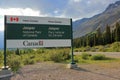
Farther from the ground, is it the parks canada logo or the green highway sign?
the green highway sign

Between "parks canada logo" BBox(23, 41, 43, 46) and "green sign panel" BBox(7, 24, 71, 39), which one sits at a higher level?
"green sign panel" BBox(7, 24, 71, 39)

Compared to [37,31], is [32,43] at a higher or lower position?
lower

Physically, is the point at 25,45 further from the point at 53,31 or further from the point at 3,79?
the point at 3,79

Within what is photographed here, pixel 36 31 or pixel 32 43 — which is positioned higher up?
pixel 36 31

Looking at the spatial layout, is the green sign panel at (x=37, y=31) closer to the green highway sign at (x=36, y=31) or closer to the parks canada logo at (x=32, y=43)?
the green highway sign at (x=36, y=31)

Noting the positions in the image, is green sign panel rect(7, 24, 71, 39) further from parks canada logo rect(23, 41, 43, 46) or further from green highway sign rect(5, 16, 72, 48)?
parks canada logo rect(23, 41, 43, 46)

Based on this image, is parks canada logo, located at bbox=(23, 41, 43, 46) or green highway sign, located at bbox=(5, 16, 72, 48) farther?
parks canada logo, located at bbox=(23, 41, 43, 46)

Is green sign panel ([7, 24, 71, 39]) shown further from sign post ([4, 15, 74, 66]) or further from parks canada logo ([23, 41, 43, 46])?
parks canada logo ([23, 41, 43, 46])

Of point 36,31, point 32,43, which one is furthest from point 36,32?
point 32,43

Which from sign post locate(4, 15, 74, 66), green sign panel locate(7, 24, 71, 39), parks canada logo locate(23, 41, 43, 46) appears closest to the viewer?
sign post locate(4, 15, 74, 66)

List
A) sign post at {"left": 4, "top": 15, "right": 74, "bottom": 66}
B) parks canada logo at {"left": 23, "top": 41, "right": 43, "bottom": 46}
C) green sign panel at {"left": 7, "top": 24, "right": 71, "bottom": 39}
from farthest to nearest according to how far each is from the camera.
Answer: parks canada logo at {"left": 23, "top": 41, "right": 43, "bottom": 46} < green sign panel at {"left": 7, "top": 24, "right": 71, "bottom": 39} < sign post at {"left": 4, "top": 15, "right": 74, "bottom": 66}

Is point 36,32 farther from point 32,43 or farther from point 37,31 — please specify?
point 32,43

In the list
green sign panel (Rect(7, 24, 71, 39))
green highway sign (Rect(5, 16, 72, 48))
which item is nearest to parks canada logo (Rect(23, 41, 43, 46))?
green highway sign (Rect(5, 16, 72, 48))

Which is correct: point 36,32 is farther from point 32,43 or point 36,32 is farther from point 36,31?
point 32,43
